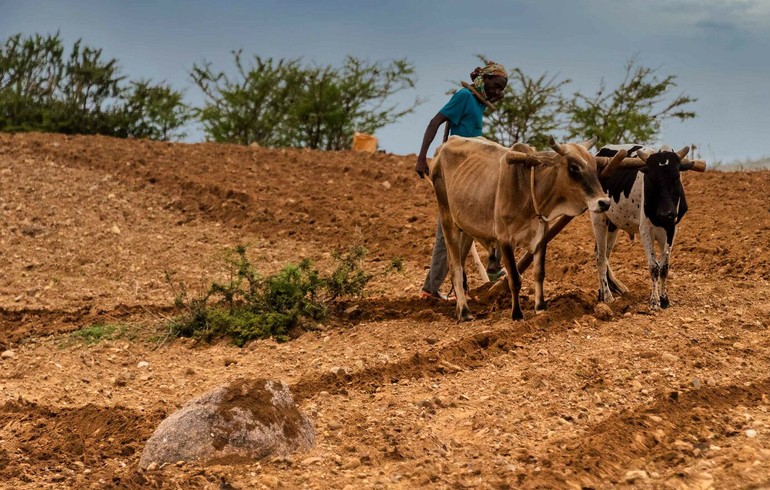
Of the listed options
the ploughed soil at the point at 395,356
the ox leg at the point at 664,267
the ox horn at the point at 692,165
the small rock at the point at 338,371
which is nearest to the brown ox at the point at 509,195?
the ploughed soil at the point at 395,356

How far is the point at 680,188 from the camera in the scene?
9.20 metres

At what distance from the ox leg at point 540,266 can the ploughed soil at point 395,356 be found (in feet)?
0.51

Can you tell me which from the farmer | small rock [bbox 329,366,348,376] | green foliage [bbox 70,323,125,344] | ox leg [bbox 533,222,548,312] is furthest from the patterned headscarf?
green foliage [bbox 70,323,125,344]

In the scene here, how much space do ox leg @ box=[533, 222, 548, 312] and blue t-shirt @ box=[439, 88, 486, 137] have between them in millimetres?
1497

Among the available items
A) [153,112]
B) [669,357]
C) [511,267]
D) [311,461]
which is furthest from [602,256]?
[153,112]

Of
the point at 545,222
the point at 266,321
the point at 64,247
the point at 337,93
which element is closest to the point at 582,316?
the point at 545,222

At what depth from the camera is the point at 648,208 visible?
9.30 meters

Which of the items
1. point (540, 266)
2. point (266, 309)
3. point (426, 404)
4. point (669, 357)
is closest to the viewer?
point (426, 404)

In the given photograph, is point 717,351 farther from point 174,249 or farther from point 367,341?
point 174,249

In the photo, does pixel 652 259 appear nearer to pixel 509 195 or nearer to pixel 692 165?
pixel 692 165

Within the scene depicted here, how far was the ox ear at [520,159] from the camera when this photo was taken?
873 cm

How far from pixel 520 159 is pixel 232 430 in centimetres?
360

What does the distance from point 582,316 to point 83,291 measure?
6.72 metres

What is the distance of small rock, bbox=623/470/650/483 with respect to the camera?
5.68 metres
